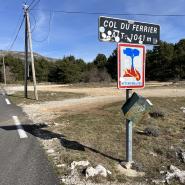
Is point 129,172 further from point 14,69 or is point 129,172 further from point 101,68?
point 14,69

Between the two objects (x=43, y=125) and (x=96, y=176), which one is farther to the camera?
(x=43, y=125)

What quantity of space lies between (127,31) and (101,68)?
2765 inches

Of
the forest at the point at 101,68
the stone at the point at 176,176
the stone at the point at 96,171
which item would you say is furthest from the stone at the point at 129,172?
the forest at the point at 101,68

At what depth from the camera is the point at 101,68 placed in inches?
3009

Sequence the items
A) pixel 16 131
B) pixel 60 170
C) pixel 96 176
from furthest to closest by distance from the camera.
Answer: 1. pixel 16 131
2. pixel 60 170
3. pixel 96 176

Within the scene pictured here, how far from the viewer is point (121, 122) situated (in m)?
11.3

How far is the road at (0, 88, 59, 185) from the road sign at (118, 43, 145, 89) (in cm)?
196

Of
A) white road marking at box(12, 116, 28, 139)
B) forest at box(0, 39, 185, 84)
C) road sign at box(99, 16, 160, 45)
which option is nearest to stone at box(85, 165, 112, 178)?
road sign at box(99, 16, 160, 45)

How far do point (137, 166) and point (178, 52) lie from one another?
63.7 metres

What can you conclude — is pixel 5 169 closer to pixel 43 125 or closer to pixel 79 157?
pixel 79 157

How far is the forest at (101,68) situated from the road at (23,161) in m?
50.7

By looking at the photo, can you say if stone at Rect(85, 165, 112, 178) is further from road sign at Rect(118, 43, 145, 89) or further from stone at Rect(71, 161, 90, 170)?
road sign at Rect(118, 43, 145, 89)

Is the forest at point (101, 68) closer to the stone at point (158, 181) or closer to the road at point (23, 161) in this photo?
the road at point (23, 161)

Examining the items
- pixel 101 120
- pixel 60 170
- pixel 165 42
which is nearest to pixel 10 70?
pixel 165 42
